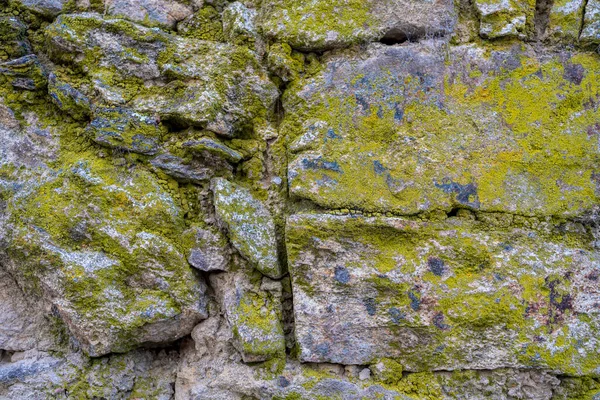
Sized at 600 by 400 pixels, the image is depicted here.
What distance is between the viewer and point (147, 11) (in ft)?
6.66

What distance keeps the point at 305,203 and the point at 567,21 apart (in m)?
1.41

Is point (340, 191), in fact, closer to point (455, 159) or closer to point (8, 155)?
point (455, 159)

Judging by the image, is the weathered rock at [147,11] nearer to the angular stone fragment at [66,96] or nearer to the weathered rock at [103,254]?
the angular stone fragment at [66,96]

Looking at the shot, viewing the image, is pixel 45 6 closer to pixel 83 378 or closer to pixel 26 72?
pixel 26 72

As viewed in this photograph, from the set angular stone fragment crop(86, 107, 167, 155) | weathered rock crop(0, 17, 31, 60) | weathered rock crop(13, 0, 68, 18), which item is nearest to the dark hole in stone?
angular stone fragment crop(86, 107, 167, 155)

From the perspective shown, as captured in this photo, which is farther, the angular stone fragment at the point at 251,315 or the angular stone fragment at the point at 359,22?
the angular stone fragment at the point at 359,22

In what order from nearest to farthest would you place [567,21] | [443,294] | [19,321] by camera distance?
1. [443,294]
2. [567,21]
3. [19,321]

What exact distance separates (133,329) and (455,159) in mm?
1575

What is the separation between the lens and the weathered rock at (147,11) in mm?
2018

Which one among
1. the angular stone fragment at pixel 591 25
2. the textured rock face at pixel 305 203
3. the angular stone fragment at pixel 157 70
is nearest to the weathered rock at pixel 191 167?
the textured rock face at pixel 305 203

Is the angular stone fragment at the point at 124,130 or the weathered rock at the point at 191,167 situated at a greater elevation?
the angular stone fragment at the point at 124,130

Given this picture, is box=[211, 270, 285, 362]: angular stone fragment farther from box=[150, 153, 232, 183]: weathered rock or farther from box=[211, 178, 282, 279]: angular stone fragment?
box=[150, 153, 232, 183]: weathered rock

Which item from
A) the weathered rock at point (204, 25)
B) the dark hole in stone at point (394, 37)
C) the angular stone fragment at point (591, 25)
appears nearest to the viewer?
the angular stone fragment at point (591, 25)

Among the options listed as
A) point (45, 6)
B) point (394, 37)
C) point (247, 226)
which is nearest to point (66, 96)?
point (45, 6)
